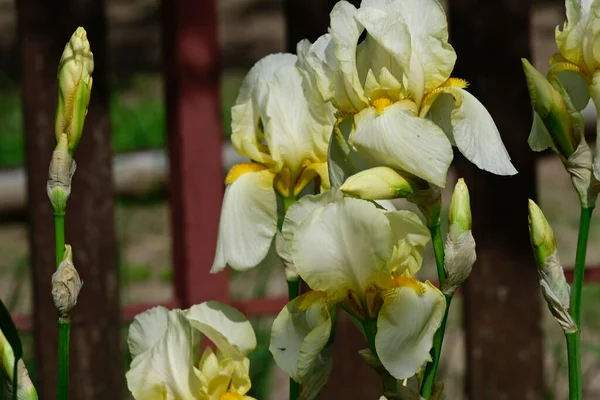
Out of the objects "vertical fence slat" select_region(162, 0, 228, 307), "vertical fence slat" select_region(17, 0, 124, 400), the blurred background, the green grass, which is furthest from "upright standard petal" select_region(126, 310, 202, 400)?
the green grass

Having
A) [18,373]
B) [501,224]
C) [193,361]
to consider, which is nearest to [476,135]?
[193,361]

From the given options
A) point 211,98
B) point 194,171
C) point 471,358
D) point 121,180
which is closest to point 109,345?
point 194,171

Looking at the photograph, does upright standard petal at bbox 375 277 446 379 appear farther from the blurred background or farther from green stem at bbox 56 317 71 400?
the blurred background

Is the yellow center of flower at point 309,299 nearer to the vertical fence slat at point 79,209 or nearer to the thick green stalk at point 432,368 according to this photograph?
the thick green stalk at point 432,368

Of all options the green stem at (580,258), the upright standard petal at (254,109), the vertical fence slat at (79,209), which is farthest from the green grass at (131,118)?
the green stem at (580,258)

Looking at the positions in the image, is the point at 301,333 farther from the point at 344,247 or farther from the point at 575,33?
the point at 575,33

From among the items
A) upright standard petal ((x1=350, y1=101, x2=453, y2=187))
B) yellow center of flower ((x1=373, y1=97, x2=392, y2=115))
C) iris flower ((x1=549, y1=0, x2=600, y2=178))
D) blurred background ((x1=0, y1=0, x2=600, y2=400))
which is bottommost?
blurred background ((x1=0, y1=0, x2=600, y2=400))
